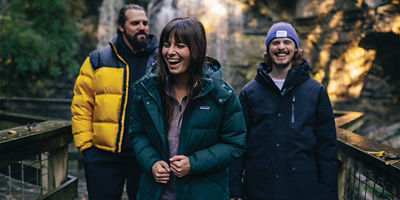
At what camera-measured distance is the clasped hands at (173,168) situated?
156 centimetres

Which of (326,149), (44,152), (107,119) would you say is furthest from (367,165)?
(44,152)

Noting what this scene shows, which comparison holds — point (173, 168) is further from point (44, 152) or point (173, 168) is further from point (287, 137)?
A: point (44, 152)

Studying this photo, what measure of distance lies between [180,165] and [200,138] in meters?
0.18

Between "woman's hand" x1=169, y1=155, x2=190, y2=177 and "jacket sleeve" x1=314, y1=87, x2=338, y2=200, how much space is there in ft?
3.06

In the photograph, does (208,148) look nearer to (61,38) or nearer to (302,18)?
(302,18)

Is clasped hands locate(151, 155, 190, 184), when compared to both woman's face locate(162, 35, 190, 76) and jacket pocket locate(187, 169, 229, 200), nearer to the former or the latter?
jacket pocket locate(187, 169, 229, 200)

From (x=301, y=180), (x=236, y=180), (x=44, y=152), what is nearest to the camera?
(x=301, y=180)

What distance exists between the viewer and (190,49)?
5.33 ft

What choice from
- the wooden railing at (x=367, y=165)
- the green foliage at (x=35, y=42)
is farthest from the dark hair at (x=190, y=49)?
the green foliage at (x=35, y=42)

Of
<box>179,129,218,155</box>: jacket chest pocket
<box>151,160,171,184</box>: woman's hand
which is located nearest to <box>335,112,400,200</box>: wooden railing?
<box>179,129,218,155</box>: jacket chest pocket

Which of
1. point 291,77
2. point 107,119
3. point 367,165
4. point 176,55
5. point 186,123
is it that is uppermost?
point 176,55

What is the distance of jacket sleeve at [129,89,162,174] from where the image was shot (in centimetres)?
167

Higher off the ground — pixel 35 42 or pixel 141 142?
pixel 35 42

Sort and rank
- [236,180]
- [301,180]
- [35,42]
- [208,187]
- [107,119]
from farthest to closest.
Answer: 1. [35,42]
2. [107,119]
3. [236,180]
4. [301,180]
5. [208,187]
